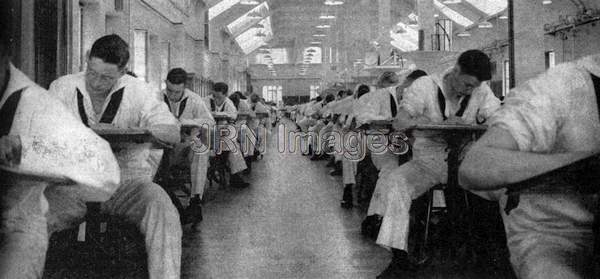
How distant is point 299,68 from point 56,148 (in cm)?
4169

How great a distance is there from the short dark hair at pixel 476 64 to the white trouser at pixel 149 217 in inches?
67.5

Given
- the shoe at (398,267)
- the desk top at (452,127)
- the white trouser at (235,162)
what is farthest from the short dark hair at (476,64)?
the white trouser at (235,162)

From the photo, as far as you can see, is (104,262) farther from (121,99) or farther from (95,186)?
(95,186)

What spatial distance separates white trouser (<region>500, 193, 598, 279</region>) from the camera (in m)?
1.31

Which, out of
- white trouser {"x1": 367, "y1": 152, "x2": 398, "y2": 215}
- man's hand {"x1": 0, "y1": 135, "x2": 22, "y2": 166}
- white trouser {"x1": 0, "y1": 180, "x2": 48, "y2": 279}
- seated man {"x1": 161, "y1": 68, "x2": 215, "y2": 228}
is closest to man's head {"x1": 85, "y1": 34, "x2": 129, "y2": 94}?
white trouser {"x1": 0, "y1": 180, "x2": 48, "y2": 279}

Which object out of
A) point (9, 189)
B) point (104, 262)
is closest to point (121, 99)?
point (104, 262)

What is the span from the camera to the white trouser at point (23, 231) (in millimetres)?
1075

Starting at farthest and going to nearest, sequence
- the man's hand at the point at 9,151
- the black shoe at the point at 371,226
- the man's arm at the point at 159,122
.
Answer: the black shoe at the point at 371,226, the man's arm at the point at 159,122, the man's hand at the point at 9,151

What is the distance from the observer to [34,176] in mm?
955

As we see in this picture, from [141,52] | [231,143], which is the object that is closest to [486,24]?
[141,52]

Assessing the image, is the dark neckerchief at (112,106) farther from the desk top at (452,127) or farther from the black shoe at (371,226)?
the black shoe at (371,226)

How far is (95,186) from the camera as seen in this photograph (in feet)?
3.29

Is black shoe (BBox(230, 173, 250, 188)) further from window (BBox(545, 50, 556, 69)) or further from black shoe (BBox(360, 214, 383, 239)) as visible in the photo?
window (BBox(545, 50, 556, 69))

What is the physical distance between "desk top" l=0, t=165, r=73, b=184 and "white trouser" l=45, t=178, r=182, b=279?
0.82 metres
